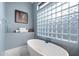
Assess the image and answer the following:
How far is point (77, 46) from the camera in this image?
1.19 metres

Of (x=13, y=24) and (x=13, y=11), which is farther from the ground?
(x=13, y=11)

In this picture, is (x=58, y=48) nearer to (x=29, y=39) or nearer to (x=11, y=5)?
(x=29, y=39)

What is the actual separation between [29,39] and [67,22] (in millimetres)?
563

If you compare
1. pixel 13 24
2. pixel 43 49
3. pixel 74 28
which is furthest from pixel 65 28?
pixel 13 24

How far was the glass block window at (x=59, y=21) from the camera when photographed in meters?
1.22

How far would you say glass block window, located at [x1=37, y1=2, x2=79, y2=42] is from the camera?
1.22 m

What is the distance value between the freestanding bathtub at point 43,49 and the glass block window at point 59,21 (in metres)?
0.12

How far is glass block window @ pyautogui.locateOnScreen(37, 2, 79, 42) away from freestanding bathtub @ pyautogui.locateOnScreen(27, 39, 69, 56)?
0.12m

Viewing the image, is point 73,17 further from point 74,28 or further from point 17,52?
point 17,52

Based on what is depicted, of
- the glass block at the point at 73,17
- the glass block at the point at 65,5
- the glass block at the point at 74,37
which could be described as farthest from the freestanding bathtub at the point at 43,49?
the glass block at the point at 65,5

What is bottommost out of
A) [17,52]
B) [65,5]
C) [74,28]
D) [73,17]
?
[17,52]

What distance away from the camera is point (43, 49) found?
1284 mm

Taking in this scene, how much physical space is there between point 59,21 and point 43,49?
438 millimetres

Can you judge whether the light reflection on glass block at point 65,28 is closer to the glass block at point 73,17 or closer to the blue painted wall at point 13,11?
the glass block at point 73,17
